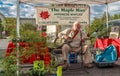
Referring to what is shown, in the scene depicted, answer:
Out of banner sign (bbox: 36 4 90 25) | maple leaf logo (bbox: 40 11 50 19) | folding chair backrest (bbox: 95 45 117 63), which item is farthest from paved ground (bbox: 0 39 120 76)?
maple leaf logo (bbox: 40 11 50 19)

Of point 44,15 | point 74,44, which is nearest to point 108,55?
point 74,44

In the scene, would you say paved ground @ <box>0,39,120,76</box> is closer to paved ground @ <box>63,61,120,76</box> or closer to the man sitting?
paved ground @ <box>63,61,120,76</box>

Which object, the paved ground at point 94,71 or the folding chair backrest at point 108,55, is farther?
the folding chair backrest at point 108,55

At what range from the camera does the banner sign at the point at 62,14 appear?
288 inches

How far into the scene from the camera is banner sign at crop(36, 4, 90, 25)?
288 inches

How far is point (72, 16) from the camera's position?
7523 millimetres

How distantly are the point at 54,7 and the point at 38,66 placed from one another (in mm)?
2652

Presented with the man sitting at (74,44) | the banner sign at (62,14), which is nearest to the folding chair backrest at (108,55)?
the man sitting at (74,44)

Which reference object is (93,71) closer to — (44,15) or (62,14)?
(62,14)

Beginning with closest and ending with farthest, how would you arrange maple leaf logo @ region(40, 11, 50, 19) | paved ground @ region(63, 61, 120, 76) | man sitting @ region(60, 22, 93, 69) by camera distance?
paved ground @ region(63, 61, 120, 76)
man sitting @ region(60, 22, 93, 69)
maple leaf logo @ region(40, 11, 50, 19)

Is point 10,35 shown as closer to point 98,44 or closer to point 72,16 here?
point 72,16

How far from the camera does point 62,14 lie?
294 inches

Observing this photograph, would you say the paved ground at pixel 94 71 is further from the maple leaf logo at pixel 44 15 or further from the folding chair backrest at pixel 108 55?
the maple leaf logo at pixel 44 15

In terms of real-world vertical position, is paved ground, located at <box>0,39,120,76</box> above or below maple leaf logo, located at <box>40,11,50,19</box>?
below
